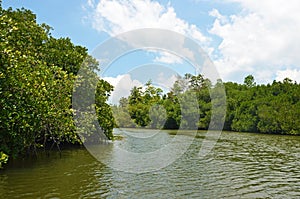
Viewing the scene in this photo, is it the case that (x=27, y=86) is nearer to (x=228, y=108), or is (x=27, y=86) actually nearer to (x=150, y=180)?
(x=150, y=180)

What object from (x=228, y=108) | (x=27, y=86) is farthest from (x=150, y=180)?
(x=228, y=108)

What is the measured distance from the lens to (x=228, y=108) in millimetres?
65562

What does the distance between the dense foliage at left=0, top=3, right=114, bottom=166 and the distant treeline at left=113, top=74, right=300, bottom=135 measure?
24.9 m

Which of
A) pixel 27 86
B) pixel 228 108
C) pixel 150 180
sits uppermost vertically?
pixel 228 108

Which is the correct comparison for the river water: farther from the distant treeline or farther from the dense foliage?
the distant treeline

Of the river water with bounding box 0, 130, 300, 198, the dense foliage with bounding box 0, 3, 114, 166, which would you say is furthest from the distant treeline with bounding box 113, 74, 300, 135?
the river water with bounding box 0, 130, 300, 198

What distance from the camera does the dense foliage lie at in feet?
39.5

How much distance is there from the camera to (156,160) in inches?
743

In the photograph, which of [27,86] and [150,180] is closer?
[27,86]

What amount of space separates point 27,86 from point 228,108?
188ft

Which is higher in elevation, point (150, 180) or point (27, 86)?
point (27, 86)

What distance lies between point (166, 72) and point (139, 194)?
11496 mm

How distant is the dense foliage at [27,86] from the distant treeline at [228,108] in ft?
81.7

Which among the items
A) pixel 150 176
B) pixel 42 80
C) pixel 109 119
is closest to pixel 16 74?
pixel 42 80
